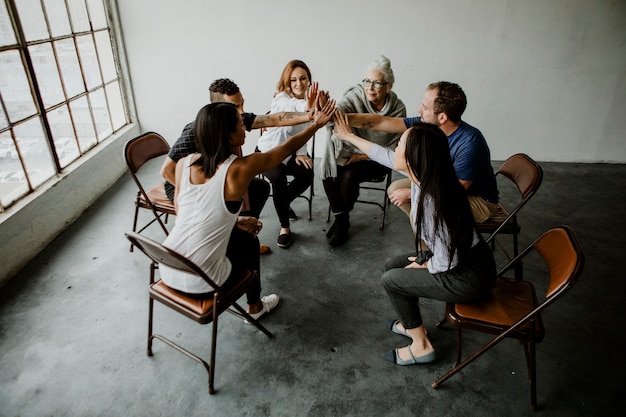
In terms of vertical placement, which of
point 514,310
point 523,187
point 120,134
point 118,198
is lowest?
point 118,198

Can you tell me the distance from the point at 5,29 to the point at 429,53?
3779 mm

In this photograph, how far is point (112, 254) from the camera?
10.4ft

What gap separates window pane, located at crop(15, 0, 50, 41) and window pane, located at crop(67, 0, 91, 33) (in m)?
0.48

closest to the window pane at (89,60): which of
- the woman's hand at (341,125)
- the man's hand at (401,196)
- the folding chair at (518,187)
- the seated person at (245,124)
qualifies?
the seated person at (245,124)

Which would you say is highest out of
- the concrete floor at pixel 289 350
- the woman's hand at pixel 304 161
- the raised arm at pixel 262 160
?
the raised arm at pixel 262 160

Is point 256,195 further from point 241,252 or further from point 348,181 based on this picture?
point 241,252

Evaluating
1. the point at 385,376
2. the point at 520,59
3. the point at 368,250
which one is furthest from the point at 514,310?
the point at 520,59

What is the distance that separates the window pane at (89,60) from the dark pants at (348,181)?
2638mm

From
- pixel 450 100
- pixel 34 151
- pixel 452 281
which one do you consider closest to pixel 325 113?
pixel 450 100

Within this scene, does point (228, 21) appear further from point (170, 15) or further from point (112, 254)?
point (112, 254)

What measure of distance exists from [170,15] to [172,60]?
0.46 meters

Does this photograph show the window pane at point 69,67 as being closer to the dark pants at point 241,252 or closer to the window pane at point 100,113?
the window pane at point 100,113

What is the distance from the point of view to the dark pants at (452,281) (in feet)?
6.26

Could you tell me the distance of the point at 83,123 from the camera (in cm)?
393
